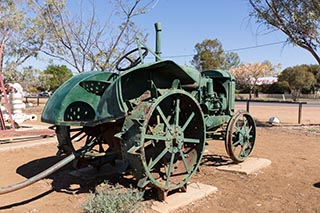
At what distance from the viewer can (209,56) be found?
50.5m

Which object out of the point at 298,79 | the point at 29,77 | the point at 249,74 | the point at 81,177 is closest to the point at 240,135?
the point at 81,177

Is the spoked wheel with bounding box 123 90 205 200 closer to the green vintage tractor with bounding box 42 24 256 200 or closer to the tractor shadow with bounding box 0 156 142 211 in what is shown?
the green vintage tractor with bounding box 42 24 256 200

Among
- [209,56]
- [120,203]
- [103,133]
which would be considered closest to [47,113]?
[103,133]

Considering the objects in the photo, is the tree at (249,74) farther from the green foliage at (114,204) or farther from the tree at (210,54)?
the green foliage at (114,204)

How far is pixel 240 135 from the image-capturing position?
5.70 m

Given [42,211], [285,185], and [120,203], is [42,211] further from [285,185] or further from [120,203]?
[285,185]

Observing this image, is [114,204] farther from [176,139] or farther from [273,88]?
[273,88]

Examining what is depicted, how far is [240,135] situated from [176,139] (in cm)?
212

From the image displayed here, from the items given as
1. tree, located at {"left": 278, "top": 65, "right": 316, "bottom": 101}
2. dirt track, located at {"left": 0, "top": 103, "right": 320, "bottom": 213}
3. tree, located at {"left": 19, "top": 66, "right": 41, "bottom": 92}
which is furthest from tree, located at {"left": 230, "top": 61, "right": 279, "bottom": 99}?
dirt track, located at {"left": 0, "top": 103, "right": 320, "bottom": 213}

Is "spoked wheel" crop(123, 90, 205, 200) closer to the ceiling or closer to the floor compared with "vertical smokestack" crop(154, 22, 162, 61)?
closer to the floor

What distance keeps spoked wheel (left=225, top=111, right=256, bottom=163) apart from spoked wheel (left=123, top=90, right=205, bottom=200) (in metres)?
1.04

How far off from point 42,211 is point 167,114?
7.01ft

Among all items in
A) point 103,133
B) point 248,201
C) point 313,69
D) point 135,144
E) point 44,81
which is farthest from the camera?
point 313,69

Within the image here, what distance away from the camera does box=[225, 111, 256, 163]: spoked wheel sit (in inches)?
211
